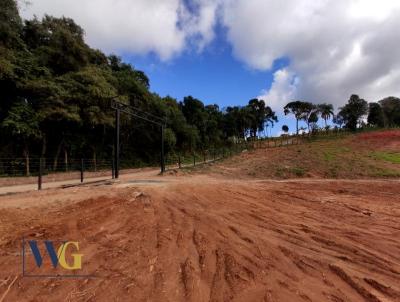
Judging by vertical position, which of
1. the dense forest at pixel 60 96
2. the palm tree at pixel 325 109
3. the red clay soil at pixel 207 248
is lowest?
the red clay soil at pixel 207 248

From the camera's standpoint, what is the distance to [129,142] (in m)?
34.1

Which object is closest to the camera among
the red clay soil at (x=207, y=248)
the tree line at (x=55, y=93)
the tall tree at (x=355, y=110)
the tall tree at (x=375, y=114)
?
the red clay soil at (x=207, y=248)

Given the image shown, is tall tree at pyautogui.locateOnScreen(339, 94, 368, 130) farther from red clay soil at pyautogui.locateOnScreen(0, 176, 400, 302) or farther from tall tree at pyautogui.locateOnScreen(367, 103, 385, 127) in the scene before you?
red clay soil at pyautogui.locateOnScreen(0, 176, 400, 302)

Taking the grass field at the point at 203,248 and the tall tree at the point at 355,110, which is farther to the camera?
the tall tree at the point at 355,110

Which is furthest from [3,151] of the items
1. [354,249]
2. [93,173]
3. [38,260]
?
[354,249]

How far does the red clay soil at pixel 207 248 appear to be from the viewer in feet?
11.9

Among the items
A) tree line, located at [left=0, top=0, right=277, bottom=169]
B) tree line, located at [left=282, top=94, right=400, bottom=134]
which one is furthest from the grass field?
tree line, located at [left=282, top=94, right=400, bottom=134]

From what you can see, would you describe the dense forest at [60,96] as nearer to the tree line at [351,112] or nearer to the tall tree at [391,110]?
the tree line at [351,112]

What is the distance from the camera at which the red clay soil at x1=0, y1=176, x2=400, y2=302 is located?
11.9 feet

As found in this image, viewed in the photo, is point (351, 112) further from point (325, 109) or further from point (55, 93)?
point (55, 93)

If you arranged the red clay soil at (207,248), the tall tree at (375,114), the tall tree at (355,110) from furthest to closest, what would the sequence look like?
the tall tree at (375,114)
the tall tree at (355,110)
the red clay soil at (207,248)

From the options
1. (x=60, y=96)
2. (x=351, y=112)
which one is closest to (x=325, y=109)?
(x=351, y=112)

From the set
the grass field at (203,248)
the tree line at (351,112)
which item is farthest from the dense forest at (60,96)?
the tree line at (351,112)

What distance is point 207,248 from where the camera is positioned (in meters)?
4.98
